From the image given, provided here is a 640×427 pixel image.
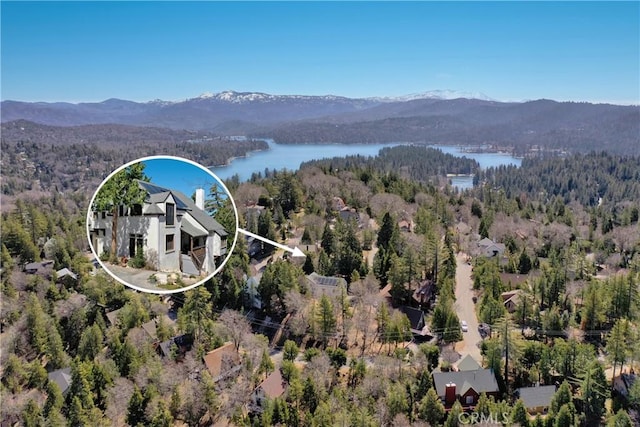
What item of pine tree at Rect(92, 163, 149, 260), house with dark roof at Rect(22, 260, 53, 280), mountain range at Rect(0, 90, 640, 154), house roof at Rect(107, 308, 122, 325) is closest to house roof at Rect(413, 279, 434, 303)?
house roof at Rect(107, 308, 122, 325)

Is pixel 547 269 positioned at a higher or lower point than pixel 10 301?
higher

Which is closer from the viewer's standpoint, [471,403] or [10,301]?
[471,403]

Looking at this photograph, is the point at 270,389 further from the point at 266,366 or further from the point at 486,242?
the point at 486,242

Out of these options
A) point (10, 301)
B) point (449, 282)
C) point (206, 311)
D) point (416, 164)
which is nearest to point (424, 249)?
point (449, 282)

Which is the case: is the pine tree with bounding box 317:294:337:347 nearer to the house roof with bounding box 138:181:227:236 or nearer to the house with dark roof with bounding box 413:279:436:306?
the house with dark roof with bounding box 413:279:436:306

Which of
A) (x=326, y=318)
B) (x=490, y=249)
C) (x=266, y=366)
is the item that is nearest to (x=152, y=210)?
(x=266, y=366)

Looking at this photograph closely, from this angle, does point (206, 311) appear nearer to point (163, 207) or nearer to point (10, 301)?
point (10, 301)
